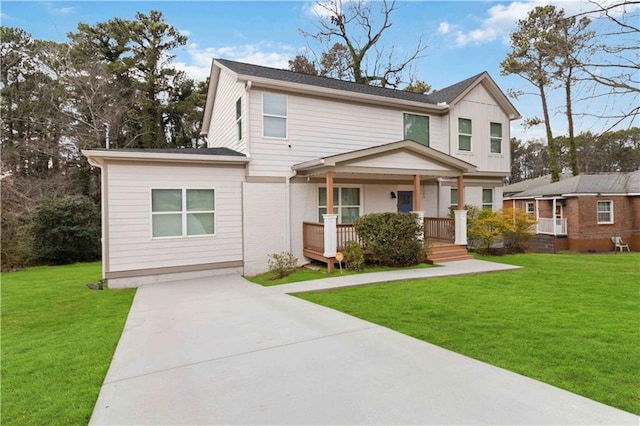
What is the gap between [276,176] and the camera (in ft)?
34.7

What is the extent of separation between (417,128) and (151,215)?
9.98 meters

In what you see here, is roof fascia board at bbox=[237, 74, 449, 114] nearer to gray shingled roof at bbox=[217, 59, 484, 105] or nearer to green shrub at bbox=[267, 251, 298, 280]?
gray shingled roof at bbox=[217, 59, 484, 105]

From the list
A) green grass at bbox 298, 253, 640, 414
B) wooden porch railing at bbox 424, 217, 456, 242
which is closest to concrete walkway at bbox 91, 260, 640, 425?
green grass at bbox 298, 253, 640, 414

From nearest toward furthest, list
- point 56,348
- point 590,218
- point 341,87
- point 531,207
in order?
point 56,348 → point 341,87 → point 590,218 → point 531,207

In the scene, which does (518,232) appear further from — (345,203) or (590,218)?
(590,218)

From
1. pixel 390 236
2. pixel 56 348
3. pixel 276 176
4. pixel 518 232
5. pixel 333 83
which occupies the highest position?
pixel 333 83

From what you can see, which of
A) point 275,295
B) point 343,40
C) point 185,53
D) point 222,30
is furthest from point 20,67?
point 275,295

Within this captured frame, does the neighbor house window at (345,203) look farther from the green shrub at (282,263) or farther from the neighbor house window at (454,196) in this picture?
the neighbor house window at (454,196)

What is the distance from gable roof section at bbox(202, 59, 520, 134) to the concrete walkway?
25.2 feet

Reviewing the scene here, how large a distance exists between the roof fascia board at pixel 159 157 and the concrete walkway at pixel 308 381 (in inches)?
193

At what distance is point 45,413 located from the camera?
9.28 feet

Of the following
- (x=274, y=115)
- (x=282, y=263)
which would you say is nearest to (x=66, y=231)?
(x=282, y=263)

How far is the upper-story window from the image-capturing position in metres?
10.5

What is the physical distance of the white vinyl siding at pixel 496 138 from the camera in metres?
14.5
